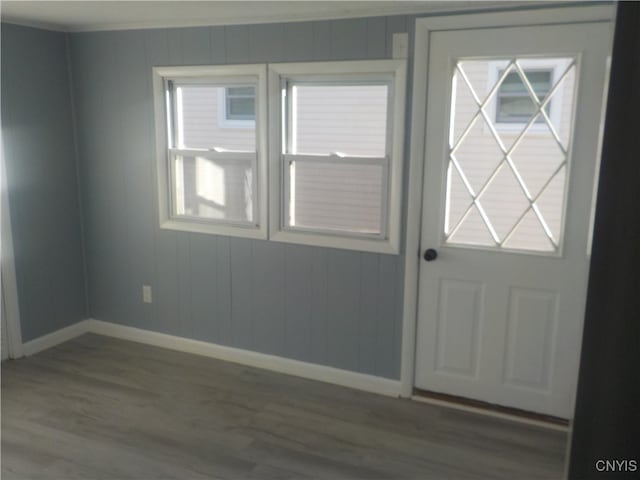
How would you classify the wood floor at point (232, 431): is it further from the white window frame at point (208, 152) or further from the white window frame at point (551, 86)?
the white window frame at point (551, 86)

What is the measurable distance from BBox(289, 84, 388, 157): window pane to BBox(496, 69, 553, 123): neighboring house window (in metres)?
0.62

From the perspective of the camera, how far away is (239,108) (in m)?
3.40

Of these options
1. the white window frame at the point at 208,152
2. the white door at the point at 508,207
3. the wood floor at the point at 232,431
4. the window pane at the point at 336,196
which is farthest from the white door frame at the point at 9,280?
the white door at the point at 508,207

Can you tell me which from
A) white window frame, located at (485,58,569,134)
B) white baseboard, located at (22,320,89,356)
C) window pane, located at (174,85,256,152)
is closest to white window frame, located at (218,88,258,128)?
window pane, located at (174,85,256,152)

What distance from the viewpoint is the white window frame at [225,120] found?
340 cm

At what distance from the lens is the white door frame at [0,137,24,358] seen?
11.2ft

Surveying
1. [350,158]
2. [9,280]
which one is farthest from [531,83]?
[9,280]

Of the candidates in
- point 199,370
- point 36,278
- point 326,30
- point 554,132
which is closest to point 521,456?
point 554,132

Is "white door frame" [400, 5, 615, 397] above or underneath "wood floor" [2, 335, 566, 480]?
above

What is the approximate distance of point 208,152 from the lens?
11.5 ft

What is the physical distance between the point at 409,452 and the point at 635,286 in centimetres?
252

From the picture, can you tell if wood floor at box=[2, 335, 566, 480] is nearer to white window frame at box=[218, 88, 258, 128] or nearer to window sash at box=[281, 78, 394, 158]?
window sash at box=[281, 78, 394, 158]

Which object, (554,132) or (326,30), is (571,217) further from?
(326,30)

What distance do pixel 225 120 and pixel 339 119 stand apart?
0.78 m
